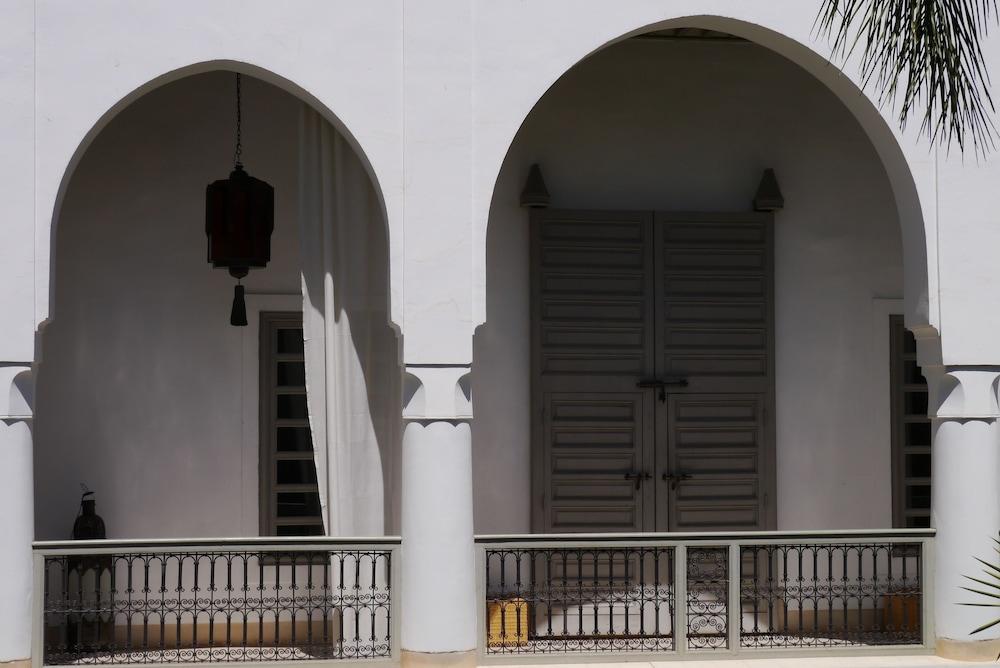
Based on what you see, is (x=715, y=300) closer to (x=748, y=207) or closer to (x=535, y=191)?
(x=748, y=207)

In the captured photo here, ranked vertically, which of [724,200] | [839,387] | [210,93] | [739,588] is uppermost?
[210,93]

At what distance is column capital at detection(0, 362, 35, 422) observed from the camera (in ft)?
21.7

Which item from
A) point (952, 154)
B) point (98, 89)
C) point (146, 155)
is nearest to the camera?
point (98, 89)

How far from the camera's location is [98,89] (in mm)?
6773

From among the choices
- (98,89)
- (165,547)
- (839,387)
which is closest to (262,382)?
(165,547)

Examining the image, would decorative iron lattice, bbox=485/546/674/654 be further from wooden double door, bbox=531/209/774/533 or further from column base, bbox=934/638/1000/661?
column base, bbox=934/638/1000/661

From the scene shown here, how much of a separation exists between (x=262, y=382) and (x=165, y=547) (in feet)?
5.58

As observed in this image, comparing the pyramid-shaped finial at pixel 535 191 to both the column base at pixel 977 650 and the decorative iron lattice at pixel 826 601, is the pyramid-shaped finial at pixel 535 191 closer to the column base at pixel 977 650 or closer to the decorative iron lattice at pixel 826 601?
the decorative iron lattice at pixel 826 601

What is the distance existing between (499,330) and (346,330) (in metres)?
1.54

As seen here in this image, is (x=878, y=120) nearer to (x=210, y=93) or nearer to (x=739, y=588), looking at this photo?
(x=739, y=588)

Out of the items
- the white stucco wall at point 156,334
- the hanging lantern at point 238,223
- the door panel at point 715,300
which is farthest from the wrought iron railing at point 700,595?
the hanging lantern at point 238,223

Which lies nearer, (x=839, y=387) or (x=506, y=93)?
(x=506, y=93)

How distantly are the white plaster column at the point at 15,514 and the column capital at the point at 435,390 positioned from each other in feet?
6.72

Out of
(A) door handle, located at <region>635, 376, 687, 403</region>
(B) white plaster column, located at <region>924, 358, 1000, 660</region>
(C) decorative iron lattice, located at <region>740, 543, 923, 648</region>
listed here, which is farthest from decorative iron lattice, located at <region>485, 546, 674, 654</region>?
(B) white plaster column, located at <region>924, 358, 1000, 660</region>
